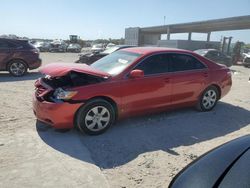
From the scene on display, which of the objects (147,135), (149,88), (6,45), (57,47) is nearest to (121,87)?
(149,88)

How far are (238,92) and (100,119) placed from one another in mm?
6440

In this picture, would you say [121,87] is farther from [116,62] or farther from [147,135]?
[147,135]

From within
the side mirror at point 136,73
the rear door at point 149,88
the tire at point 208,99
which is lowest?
the tire at point 208,99

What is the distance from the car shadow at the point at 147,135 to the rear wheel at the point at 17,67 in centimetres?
715

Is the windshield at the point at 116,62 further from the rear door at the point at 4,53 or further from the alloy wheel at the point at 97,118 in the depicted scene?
the rear door at the point at 4,53

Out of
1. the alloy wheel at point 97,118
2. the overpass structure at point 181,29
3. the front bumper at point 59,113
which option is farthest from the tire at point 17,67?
the overpass structure at point 181,29

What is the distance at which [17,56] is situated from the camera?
1193cm

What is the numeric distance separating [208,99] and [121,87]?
104 inches

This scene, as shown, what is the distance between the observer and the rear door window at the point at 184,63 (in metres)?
6.18

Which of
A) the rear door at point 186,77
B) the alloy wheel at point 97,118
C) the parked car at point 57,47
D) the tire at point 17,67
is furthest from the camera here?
the parked car at point 57,47

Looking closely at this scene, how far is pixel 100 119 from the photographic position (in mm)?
5137

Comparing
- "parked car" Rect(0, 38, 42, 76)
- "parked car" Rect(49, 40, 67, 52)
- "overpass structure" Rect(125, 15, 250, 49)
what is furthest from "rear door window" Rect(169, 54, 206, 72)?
"parked car" Rect(49, 40, 67, 52)

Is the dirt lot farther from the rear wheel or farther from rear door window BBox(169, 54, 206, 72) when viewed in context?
the rear wheel

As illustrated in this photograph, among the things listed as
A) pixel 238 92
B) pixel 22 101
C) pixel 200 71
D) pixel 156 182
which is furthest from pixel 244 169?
pixel 238 92
